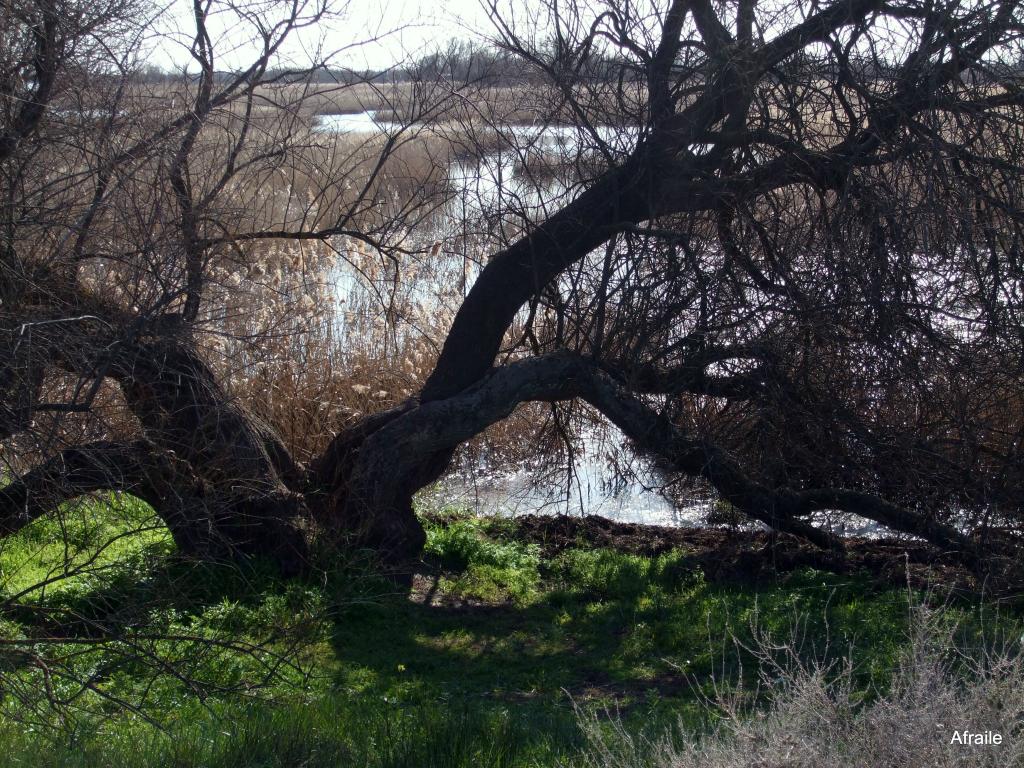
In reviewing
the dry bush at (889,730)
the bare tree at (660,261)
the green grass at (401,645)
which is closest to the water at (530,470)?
the bare tree at (660,261)

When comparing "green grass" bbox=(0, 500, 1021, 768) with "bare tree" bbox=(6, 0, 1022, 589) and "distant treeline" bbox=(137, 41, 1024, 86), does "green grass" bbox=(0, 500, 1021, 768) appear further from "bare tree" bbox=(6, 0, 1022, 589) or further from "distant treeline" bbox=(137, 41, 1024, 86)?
"distant treeline" bbox=(137, 41, 1024, 86)

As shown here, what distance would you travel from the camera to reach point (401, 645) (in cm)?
723

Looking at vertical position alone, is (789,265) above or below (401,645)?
above

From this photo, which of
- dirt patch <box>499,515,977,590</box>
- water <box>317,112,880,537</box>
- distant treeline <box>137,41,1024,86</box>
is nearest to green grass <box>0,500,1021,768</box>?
dirt patch <box>499,515,977,590</box>

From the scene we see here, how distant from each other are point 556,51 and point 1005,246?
3.23m

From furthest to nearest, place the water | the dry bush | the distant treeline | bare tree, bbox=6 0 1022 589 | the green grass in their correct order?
1. the water
2. the distant treeline
3. bare tree, bbox=6 0 1022 589
4. the green grass
5. the dry bush

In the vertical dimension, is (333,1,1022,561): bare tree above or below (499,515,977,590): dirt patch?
above

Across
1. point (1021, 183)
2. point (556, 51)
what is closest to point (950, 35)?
point (1021, 183)

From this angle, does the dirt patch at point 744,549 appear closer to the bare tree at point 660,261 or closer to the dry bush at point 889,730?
the bare tree at point 660,261

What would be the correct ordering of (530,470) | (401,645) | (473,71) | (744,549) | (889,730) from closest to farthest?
(889,730) < (401,645) < (473,71) < (744,549) < (530,470)

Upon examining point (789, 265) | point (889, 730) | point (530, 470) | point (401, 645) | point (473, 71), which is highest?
point (473, 71)

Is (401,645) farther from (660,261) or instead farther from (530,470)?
(530,470)

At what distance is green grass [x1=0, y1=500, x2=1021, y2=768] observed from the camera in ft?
15.9

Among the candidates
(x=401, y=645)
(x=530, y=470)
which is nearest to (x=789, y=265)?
(x=401, y=645)
